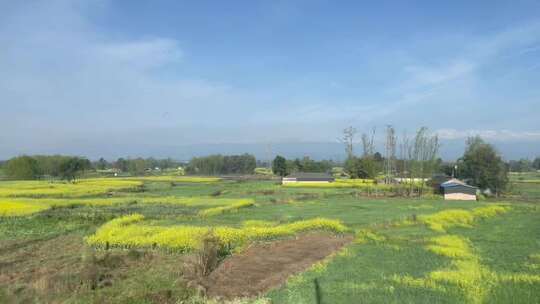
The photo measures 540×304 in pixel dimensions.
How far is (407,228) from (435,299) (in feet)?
48.9

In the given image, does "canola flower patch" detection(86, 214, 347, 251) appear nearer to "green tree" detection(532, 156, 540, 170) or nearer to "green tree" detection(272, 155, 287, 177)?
"green tree" detection(272, 155, 287, 177)

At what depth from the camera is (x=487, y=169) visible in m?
63.6

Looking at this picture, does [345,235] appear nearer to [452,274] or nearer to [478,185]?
[452,274]

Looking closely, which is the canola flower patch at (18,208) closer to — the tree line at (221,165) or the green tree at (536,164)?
the tree line at (221,165)

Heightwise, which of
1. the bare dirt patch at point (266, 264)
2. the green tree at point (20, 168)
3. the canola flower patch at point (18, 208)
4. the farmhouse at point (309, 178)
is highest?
the green tree at point (20, 168)

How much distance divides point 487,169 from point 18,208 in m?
57.6

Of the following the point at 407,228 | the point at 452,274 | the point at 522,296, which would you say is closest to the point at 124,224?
the point at 407,228

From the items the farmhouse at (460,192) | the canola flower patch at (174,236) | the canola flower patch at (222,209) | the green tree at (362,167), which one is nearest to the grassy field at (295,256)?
the canola flower patch at (174,236)

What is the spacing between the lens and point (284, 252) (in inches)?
713

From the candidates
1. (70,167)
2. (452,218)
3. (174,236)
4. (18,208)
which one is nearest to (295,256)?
(174,236)

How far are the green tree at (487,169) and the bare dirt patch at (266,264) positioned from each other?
49.3 metres

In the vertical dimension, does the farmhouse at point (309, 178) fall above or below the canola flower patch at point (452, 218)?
above

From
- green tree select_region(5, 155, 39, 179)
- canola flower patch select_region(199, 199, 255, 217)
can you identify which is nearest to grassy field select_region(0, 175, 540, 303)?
canola flower patch select_region(199, 199, 255, 217)

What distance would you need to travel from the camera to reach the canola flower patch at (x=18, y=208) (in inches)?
1248
